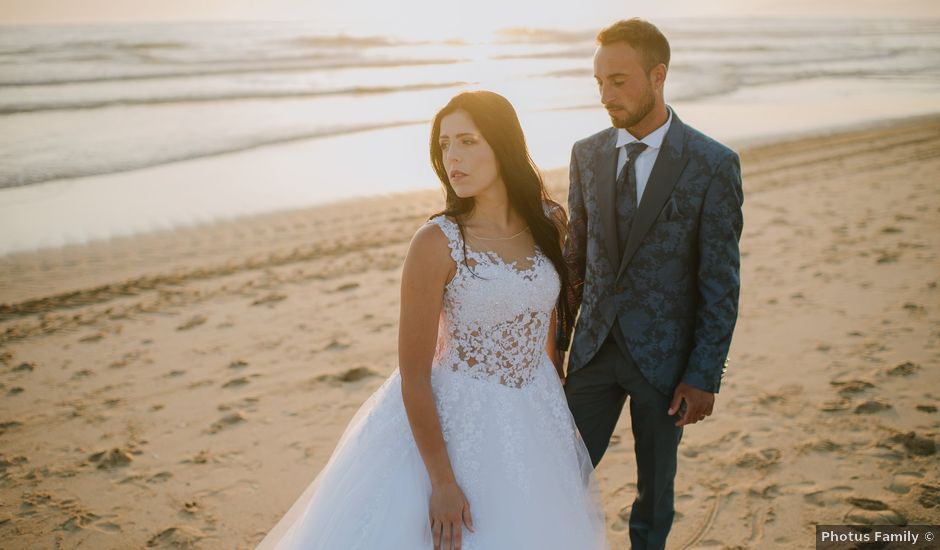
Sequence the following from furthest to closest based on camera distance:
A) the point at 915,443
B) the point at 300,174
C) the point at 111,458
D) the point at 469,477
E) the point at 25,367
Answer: the point at 300,174 < the point at 25,367 < the point at 111,458 < the point at 915,443 < the point at 469,477

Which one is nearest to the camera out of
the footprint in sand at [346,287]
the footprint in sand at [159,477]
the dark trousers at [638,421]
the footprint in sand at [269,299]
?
the dark trousers at [638,421]

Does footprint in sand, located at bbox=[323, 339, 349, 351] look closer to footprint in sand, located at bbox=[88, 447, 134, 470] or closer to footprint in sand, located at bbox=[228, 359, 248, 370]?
footprint in sand, located at bbox=[228, 359, 248, 370]

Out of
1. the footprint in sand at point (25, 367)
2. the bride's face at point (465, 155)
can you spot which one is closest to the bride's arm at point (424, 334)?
the bride's face at point (465, 155)

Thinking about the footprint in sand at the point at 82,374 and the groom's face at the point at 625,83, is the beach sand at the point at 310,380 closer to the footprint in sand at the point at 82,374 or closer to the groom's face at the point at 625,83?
the footprint in sand at the point at 82,374

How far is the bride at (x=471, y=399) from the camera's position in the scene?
2.36 metres

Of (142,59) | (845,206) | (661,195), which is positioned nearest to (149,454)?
(661,195)

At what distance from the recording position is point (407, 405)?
94.7 inches

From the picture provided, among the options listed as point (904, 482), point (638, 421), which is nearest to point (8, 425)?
point (638, 421)

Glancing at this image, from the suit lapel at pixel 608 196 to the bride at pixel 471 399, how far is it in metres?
0.26

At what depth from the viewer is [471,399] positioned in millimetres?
2564

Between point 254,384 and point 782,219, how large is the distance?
24.1 feet

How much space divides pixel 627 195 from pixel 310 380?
3.65 metres

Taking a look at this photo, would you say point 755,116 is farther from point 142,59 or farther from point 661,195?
point 142,59

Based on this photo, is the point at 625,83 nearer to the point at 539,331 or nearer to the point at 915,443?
the point at 539,331
